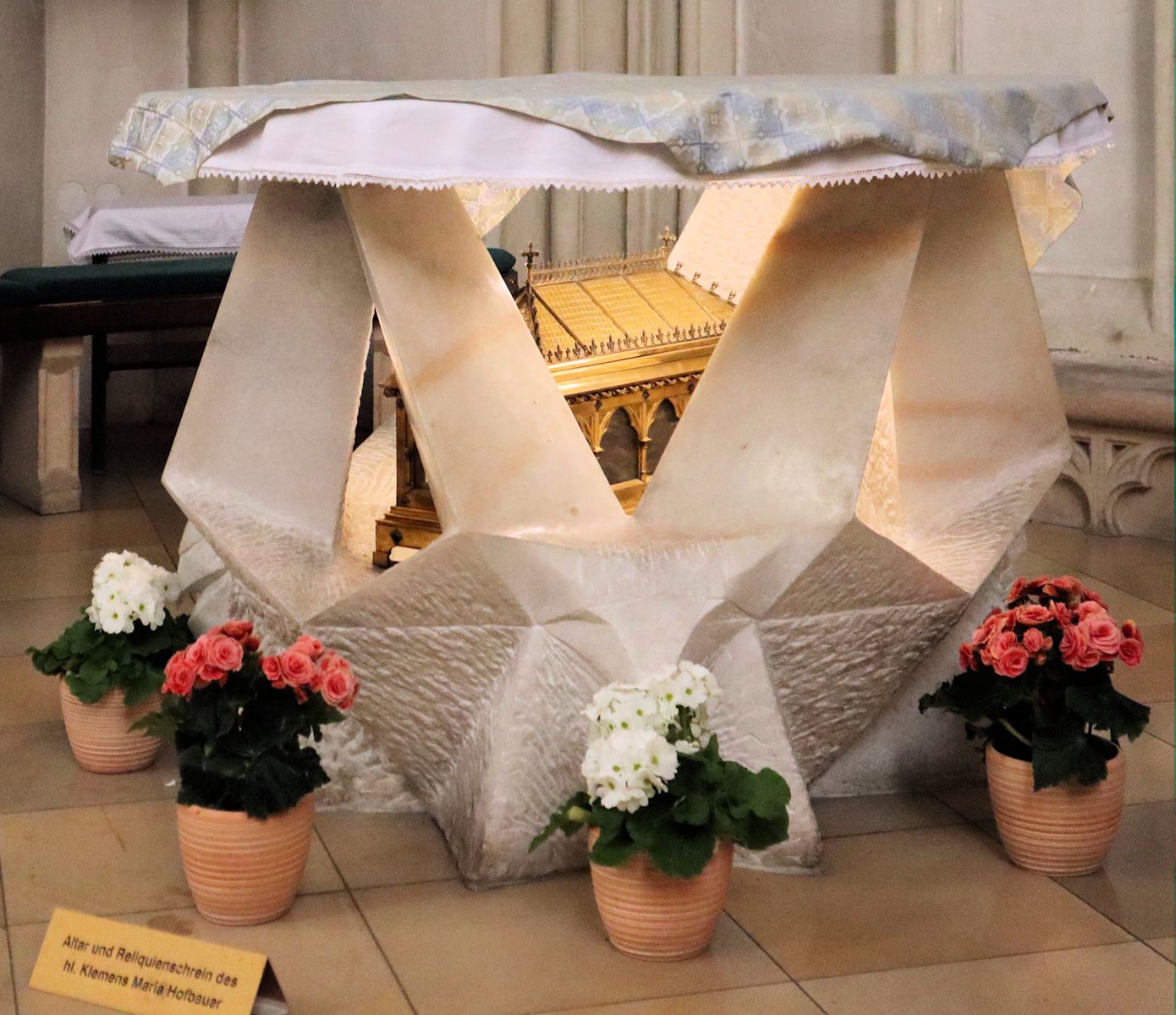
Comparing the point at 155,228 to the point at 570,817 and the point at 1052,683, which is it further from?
the point at 1052,683

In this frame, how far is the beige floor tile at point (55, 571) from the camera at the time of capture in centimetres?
493

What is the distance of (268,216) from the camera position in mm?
3400

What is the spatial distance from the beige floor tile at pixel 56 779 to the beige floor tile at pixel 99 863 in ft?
0.17

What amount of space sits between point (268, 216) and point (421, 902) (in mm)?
1386

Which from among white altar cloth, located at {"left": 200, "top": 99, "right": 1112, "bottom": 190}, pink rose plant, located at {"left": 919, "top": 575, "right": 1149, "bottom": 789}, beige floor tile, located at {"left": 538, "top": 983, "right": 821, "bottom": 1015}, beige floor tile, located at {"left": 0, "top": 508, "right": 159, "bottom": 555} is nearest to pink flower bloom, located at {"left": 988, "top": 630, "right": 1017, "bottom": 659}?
pink rose plant, located at {"left": 919, "top": 575, "right": 1149, "bottom": 789}

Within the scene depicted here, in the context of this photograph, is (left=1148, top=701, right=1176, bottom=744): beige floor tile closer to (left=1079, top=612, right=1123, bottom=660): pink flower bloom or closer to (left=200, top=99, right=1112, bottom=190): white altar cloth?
(left=1079, top=612, right=1123, bottom=660): pink flower bloom

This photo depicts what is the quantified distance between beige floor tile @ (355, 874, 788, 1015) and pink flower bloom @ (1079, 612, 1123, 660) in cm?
81

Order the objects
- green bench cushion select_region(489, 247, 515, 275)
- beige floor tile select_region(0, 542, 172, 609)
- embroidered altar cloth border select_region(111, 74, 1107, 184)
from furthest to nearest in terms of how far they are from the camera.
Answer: green bench cushion select_region(489, 247, 515, 275) < beige floor tile select_region(0, 542, 172, 609) < embroidered altar cloth border select_region(111, 74, 1107, 184)

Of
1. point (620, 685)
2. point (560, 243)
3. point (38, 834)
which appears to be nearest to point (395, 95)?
point (620, 685)

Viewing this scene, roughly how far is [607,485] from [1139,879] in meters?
1.23

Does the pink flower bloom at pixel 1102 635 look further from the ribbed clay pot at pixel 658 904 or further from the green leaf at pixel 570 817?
the green leaf at pixel 570 817

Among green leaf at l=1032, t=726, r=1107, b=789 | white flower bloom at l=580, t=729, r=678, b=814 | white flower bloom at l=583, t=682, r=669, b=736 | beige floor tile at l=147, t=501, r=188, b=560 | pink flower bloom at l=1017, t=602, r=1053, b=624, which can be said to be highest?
pink flower bloom at l=1017, t=602, r=1053, b=624

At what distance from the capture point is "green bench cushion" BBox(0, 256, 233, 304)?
580cm

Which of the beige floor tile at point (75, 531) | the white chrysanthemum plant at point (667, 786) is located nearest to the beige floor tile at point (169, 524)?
the beige floor tile at point (75, 531)
